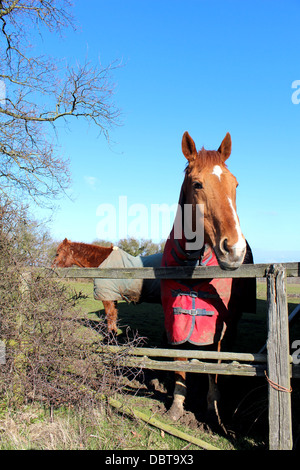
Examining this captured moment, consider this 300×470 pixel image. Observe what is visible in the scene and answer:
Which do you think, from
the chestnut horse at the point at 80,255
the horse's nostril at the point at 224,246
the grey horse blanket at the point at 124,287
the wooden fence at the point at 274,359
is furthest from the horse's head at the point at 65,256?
the horse's nostril at the point at 224,246

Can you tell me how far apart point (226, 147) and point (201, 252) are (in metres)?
1.19

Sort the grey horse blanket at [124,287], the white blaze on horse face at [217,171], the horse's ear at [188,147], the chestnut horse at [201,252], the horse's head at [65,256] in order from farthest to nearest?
1. the horse's head at [65,256]
2. the grey horse blanket at [124,287]
3. the horse's ear at [188,147]
4. the white blaze on horse face at [217,171]
5. the chestnut horse at [201,252]

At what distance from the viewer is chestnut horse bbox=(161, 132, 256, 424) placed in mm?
3049

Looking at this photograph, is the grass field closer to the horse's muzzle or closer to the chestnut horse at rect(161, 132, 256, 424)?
the chestnut horse at rect(161, 132, 256, 424)

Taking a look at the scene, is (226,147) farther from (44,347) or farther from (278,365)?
(44,347)

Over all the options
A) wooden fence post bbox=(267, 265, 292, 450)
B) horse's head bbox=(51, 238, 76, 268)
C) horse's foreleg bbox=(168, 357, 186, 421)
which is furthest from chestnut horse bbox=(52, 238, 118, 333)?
wooden fence post bbox=(267, 265, 292, 450)

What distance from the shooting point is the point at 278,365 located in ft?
9.55

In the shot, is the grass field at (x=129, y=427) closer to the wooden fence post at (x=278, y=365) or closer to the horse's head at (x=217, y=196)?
the wooden fence post at (x=278, y=365)

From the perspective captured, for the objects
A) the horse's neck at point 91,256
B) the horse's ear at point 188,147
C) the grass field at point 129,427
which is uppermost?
the horse's ear at point 188,147

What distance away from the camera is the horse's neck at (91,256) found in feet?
27.2

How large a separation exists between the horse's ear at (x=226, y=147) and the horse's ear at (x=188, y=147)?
0.30 m

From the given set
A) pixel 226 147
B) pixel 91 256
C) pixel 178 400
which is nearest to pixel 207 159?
pixel 226 147
